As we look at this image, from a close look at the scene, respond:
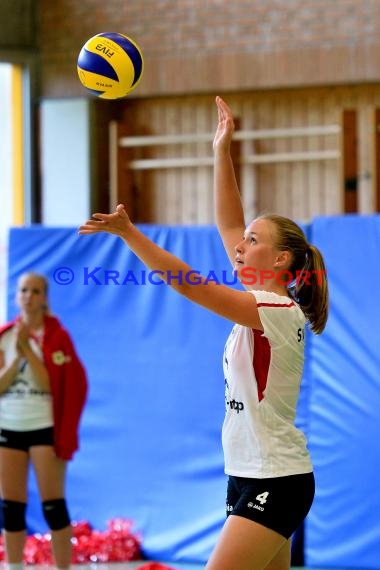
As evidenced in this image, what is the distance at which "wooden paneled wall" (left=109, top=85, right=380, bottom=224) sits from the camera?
7.95 metres

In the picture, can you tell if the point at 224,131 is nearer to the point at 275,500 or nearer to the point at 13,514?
the point at 275,500

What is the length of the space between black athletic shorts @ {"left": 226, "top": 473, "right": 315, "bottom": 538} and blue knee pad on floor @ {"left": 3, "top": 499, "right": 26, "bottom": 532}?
264cm

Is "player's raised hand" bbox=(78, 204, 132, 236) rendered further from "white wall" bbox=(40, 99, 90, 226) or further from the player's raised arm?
"white wall" bbox=(40, 99, 90, 226)

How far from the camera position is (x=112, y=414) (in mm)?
6672

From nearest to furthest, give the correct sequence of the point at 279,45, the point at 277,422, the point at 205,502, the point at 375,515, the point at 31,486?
the point at 277,422
the point at 375,515
the point at 205,502
the point at 31,486
the point at 279,45

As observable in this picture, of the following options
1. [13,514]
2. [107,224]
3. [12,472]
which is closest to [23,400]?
[12,472]

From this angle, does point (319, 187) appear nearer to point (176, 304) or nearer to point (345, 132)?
point (345, 132)

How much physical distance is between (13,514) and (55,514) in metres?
0.23

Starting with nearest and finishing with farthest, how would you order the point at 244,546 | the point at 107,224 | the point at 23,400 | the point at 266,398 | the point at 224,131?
the point at 107,224 < the point at 244,546 < the point at 266,398 < the point at 224,131 < the point at 23,400

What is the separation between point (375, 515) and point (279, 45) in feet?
12.6

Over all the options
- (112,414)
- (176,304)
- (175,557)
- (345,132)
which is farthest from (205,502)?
(345,132)

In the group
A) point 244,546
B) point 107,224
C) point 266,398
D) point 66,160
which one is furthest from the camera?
point 66,160

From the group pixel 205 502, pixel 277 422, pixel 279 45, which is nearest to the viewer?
pixel 277 422

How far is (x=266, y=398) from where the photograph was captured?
3168mm
